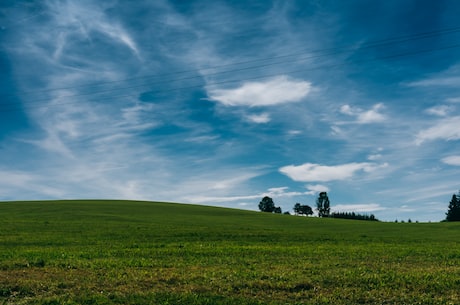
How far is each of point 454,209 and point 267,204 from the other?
70.3m

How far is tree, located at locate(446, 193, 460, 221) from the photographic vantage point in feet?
539

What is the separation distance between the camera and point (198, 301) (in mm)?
13664

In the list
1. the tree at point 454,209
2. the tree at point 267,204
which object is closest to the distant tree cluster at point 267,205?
the tree at point 267,204

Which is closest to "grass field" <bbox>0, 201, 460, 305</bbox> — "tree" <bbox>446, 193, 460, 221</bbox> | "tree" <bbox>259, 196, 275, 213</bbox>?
"tree" <bbox>446, 193, 460, 221</bbox>

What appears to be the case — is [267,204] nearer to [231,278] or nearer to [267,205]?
[267,205]

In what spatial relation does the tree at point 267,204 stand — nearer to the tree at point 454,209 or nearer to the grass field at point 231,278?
the tree at point 454,209

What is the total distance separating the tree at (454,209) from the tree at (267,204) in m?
66.3

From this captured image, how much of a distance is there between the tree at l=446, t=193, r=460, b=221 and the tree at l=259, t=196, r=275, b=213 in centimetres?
6627

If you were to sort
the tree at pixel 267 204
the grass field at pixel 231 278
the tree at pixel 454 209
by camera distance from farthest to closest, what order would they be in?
1. the tree at pixel 267 204
2. the tree at pixel 454 209
3. the grass field at pixel 231 278

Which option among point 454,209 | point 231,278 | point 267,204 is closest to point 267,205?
point 267,204

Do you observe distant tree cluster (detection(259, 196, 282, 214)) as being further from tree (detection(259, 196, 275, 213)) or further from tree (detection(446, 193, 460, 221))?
tree (detection(446, 193, 460, 221))

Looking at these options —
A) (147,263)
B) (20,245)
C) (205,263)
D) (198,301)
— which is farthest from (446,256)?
(20,245)

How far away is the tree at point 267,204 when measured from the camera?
645 ft

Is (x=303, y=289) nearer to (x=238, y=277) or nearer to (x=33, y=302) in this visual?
(x=238, y=277)
